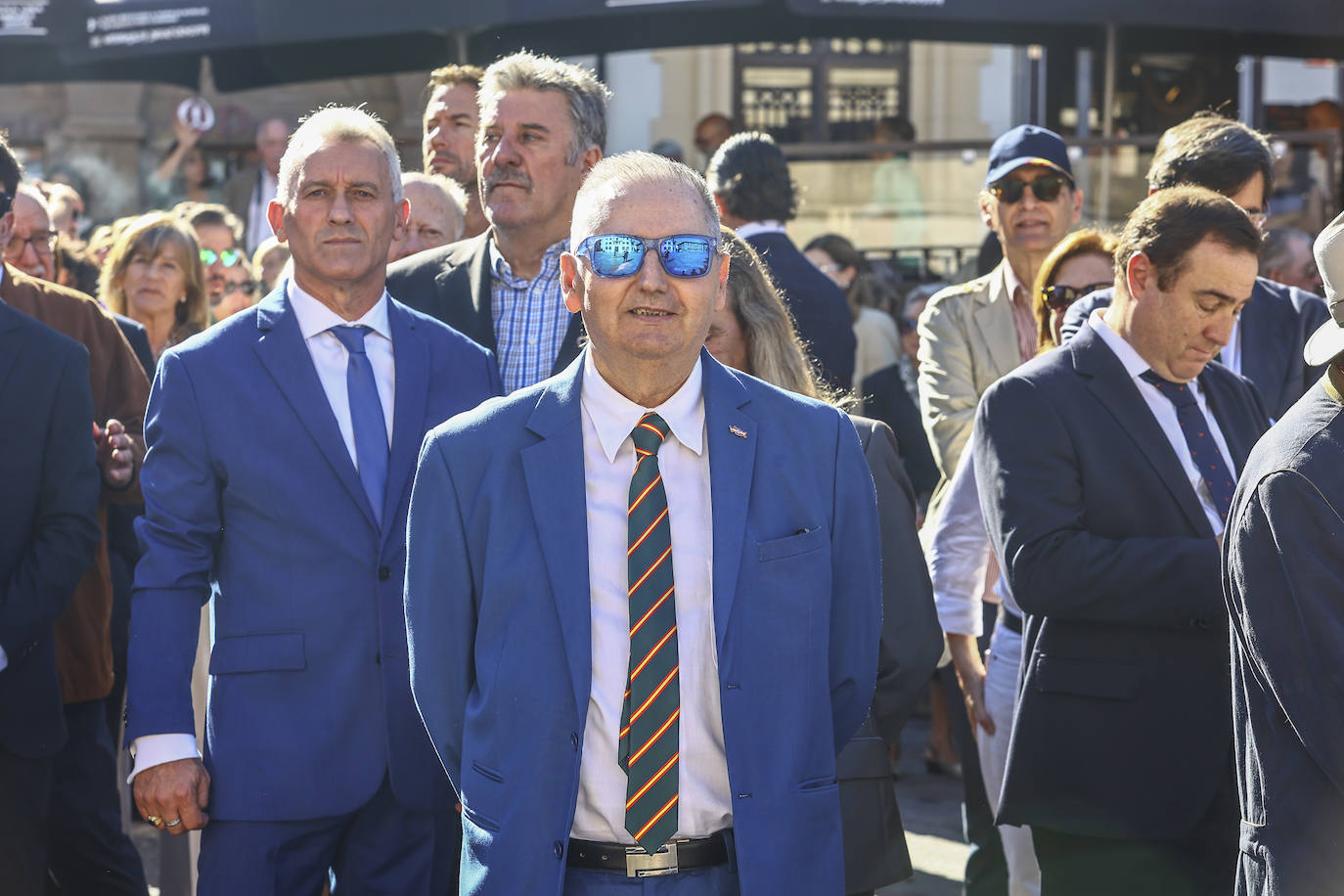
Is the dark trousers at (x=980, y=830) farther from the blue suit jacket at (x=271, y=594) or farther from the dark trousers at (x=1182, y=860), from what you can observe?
the blue suit jacket at (x=271, y=594)

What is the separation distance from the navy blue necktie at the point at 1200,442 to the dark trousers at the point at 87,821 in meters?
3.06

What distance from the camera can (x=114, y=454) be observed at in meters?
4.19

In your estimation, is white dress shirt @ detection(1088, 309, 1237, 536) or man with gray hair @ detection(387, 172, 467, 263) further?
man with gray hair @ detection(387, 172, 467, 263)

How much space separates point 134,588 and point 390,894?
839 mm

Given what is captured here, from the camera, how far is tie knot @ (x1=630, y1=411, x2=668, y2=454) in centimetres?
263

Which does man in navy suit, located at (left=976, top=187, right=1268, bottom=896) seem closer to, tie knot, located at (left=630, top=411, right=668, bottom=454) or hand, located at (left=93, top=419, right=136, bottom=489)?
tie knot, located at (left=630, top=411, right=668, bottom=454)

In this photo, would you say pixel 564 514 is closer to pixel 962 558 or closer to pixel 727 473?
pixel 727 473

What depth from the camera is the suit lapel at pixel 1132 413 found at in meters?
3.50

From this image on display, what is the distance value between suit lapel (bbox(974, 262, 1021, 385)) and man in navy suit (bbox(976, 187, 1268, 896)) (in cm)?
119

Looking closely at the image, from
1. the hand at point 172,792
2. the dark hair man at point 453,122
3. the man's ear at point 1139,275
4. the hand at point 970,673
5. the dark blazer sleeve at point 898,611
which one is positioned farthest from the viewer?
the dark hair man at point 453,122

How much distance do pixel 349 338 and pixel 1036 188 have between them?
258 centimetres

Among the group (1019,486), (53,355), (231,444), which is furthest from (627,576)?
(53,355)

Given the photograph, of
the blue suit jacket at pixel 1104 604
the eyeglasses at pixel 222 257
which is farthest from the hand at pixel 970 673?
the eyeglasses at pixel 222 257

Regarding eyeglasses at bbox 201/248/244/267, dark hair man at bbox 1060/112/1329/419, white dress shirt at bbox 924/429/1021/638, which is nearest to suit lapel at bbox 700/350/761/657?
white dress shirt at bbox 924/429/1021/638
